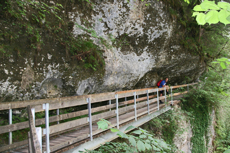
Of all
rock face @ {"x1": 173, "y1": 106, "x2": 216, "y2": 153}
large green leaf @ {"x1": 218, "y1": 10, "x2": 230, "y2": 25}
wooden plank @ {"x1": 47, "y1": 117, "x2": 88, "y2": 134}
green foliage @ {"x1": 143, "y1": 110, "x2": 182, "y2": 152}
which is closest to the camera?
large green leaf @ {"x1": 218, "y1": 10, "x2": 230, "y2": 25}

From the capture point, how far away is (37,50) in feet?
16.8

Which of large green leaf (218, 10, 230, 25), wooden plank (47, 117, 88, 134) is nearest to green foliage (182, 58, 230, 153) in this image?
wooden plank (47, 117, 88, 134)

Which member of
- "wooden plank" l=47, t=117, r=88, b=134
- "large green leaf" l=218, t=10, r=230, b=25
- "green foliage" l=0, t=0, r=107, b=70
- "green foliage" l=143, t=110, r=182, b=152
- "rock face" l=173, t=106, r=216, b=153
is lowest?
"rock face" l=173, t=106, r=216, b=153

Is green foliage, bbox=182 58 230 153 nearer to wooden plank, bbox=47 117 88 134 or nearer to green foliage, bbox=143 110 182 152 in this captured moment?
green foliage, bbox=143 110 182 152

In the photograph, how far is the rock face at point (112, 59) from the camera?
4848 millimetres

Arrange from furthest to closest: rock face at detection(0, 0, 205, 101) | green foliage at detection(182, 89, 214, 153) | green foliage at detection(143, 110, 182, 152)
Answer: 1. green foliage at detection(182, 89, 214, 153)
2. green foliage at detection(143, 110, 182, 152)
3. rock face at detection(0, 0, 205, 101)

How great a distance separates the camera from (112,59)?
24.5 ft

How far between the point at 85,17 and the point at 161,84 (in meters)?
5.91

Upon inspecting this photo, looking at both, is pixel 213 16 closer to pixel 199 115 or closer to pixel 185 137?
pixel 185 137

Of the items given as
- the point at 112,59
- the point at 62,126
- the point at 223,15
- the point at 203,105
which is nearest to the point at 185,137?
the point at 203,105

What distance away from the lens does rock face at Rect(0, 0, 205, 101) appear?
4848 millimetres

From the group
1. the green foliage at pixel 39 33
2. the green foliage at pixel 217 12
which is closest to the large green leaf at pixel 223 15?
the green foliage at pixel 217 12

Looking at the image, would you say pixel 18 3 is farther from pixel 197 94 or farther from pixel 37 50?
pixel 197 94

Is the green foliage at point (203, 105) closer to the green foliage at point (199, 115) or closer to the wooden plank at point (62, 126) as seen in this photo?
the green foliage at point (199, 115)
